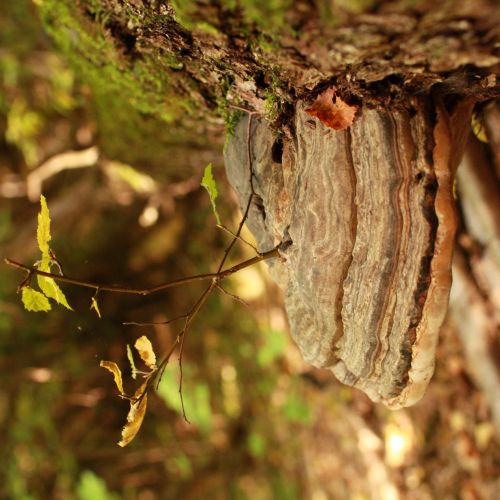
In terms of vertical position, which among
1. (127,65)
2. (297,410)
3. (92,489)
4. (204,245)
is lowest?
(92,489)

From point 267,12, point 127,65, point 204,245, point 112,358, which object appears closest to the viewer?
point 267,12

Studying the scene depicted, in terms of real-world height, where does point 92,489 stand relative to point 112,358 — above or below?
below

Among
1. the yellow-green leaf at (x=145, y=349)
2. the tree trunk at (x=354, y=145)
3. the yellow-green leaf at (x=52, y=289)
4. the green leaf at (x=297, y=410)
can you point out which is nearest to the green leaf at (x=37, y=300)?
the yellow-green leaf at (x=52, y=289)

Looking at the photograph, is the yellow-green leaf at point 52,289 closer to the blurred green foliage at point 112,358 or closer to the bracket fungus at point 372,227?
the bracket fungus at point 372,227

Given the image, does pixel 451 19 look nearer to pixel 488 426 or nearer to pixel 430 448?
pixel 488 426

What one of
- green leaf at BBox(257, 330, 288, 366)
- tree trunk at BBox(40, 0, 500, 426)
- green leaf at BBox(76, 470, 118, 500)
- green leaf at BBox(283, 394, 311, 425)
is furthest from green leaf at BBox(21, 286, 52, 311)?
green leaf at BBox(76, 470, 118, 500)

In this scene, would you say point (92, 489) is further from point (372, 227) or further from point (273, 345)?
point (372, 227)

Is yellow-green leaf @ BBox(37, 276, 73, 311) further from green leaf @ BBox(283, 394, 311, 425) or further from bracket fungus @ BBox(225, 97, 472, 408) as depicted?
green leaf @ BBox(283, 394, 311, 425)

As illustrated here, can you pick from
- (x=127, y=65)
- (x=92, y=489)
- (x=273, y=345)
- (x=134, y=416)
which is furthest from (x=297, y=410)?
(x=127, y=65)
